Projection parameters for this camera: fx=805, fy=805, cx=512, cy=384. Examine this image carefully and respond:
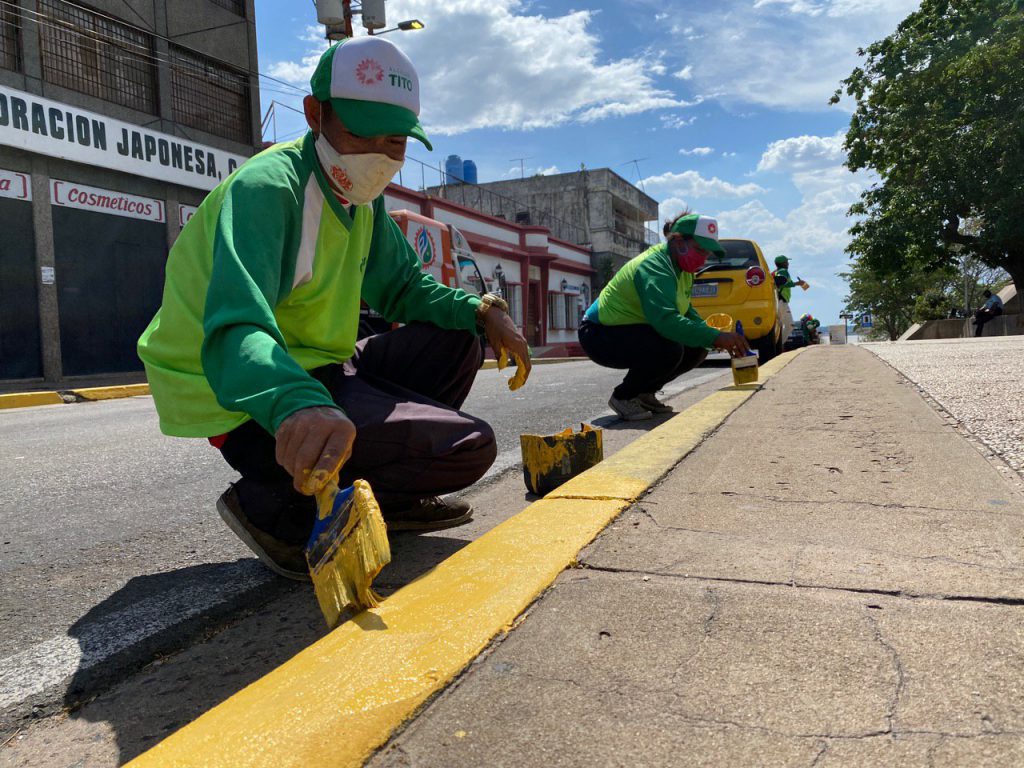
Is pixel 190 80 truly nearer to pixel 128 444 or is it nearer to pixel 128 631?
pixel 128 444

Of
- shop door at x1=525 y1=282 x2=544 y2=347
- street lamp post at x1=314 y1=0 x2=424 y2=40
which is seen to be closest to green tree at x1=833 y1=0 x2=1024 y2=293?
shop door at x1=525 y1=282 x2=544 y2=347

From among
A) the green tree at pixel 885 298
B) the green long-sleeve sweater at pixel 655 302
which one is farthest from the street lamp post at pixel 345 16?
the green tree at pixel 885 298

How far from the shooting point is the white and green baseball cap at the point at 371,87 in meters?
2.01

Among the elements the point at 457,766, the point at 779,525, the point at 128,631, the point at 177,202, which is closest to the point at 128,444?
the point at 128,631

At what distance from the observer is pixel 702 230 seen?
17.3ft

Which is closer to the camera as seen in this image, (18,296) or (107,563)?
(107,563)

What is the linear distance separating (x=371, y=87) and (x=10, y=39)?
13.8m

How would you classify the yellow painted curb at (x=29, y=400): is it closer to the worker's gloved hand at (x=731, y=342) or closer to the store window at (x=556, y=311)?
the worker's gloved hand at (x=731, y=342)

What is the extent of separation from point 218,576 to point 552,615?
1.15 meters

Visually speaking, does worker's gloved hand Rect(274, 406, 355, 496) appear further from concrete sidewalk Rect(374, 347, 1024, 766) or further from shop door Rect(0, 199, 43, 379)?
shop door Rect(0, 199, 43, 379)

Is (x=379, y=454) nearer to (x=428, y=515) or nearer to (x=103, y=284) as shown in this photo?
(x=428, y=515)

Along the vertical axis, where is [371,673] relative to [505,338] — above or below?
below

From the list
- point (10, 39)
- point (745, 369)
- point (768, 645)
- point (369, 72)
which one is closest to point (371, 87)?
point (369, 72)

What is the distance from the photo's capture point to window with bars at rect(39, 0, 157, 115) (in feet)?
43.6
